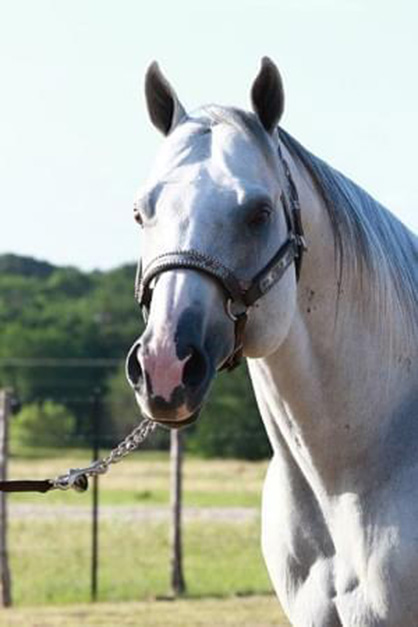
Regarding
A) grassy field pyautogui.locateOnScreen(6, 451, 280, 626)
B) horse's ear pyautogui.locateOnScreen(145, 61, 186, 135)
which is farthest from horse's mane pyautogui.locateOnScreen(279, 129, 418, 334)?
grassy field pyautogui.locateOnScreen(6, 451, 280, 626)

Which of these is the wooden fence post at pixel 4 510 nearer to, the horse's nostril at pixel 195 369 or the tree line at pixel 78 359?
the tree line at pixel 78 359

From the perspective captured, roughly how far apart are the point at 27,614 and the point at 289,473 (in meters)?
8.39

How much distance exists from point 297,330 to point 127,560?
43.6 feet

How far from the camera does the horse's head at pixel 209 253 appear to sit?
3.85m

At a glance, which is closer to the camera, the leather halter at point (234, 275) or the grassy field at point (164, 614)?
the leather halter at point (234, 275)

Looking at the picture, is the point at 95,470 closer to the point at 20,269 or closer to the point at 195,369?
the point at 195,369

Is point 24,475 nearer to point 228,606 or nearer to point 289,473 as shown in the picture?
point 228,606

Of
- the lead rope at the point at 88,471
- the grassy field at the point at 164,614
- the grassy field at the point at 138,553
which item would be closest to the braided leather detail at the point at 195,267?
the lead rope at the point at 88,471

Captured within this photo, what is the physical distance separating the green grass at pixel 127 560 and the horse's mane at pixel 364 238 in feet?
31.1

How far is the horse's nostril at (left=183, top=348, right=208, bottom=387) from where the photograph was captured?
384cm

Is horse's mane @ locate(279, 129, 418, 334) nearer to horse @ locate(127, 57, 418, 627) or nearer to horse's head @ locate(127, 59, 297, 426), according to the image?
horse @ locate(127, 57, 418, 627)

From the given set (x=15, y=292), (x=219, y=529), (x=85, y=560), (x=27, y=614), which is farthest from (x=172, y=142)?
(x=15, y=292)

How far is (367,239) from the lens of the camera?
14.9 ft

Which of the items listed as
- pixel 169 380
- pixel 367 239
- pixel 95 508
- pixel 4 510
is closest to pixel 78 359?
pixel 95 508
